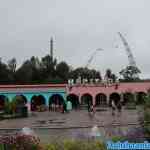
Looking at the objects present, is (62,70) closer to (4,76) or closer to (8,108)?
(4,76)

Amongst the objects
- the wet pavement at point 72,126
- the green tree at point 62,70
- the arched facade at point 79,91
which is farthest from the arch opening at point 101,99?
the green tree at point 62,70

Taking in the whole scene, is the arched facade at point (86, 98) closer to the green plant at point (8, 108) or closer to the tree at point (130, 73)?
the green plant at point (8, 108)

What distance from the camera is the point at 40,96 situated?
2132 inches

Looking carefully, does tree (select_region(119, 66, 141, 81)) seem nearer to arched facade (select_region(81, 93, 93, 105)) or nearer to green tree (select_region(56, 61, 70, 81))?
green tree (select_region(56, 61, 70, 81))

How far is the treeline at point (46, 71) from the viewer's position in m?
80.2

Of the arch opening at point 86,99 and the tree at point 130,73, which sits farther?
the tree at point 130,73

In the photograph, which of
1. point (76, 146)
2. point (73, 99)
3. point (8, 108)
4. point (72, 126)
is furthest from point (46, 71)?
point (76, 146)

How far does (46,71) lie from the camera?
8538cm

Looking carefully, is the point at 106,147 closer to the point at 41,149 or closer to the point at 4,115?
the point at 41,149

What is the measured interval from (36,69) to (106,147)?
74.9 m

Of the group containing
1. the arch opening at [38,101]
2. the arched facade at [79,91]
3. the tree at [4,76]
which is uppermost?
the tree at [4,76]

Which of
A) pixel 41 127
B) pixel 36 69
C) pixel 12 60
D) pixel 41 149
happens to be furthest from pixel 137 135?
pixel 12 60

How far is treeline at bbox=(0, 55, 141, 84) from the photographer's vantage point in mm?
80169

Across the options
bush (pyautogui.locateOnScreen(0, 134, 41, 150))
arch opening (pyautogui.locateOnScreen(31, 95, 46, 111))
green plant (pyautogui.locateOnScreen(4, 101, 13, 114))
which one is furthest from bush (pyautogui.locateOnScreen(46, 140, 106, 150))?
arch opening (pyautogui.locateOnScreen(31, 95, 46, 111))
